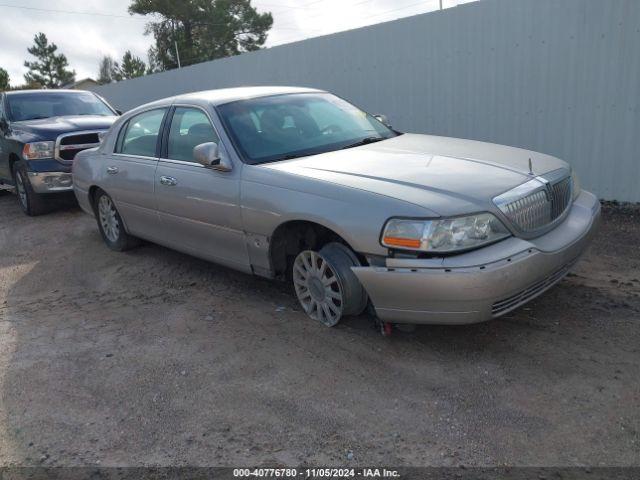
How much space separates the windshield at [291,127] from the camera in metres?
4.44

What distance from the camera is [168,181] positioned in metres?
4.95

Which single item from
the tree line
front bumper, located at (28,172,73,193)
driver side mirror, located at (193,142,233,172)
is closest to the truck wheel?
front bumper, located at (28,172,73,193)

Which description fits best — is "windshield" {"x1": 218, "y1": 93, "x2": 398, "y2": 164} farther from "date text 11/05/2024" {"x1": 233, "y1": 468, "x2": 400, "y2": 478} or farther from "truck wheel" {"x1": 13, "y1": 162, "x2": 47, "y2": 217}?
"truck wheel" {"x1": 13, "y1": 162, "x2": 47, "y2": 217}

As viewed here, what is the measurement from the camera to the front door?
440cm

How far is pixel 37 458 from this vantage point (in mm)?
2926

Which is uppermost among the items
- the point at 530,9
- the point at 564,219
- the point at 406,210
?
the point at 530,9

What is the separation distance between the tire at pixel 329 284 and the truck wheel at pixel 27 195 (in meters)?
6.05

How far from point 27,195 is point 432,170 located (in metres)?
7.09

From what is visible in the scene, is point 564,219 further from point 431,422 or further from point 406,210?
point 431,422

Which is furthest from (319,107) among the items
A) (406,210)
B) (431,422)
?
(431,422)

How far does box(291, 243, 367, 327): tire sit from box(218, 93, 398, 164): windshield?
88 cm

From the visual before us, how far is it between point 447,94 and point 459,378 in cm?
559

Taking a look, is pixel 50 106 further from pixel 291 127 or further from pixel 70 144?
pixel 291 127

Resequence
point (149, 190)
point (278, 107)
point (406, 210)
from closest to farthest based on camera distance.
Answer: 1. point (406, 210)
2. point (278, 107)
3. point (149, 190)
